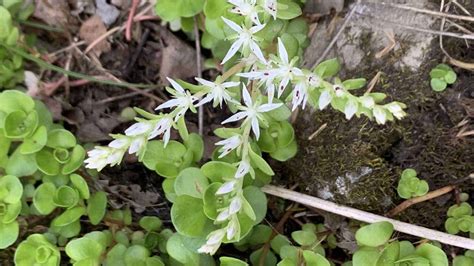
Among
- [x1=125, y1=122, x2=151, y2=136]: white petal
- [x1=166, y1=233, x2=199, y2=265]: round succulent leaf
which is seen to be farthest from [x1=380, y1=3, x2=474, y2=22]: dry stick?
[x1=166, y1=233, x2=199, y2=265]: round succulent leaf

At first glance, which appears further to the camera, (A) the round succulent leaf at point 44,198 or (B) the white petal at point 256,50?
(A) the round succulent leaf at point 44,198

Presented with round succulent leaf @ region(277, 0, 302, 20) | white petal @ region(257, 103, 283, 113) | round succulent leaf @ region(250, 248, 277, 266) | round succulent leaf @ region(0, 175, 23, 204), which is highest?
round succulent leaf @ region(277, 0, 302, 20)

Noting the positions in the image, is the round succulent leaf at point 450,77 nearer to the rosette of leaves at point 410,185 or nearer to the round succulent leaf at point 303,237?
the rosette of leaves at point 410,185

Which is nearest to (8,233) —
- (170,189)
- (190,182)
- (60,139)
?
(60,139)

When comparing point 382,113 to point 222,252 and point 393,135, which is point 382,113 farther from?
point 222,252

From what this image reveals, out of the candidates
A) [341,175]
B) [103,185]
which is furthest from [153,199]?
[341,175]

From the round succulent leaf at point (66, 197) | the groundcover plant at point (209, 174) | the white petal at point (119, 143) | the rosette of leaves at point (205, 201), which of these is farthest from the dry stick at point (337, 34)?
the round succulent leaf at point (66, 197)

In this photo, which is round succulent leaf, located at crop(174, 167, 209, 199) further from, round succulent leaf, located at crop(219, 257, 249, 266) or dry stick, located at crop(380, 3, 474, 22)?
dry stick, located at crop(380, 3, 474, 22)
